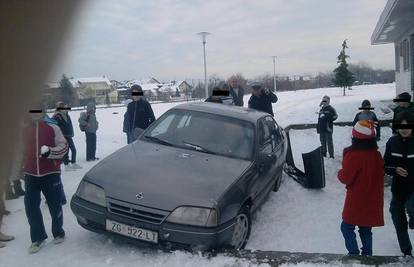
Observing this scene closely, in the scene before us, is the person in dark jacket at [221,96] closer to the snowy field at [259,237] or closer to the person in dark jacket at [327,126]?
the snowy field at [259,237]

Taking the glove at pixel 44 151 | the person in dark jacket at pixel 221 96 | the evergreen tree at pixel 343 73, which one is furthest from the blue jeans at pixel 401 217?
the evergreen tree at pixel 343 73

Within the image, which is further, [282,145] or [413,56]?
[413,56]

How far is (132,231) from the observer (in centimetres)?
405

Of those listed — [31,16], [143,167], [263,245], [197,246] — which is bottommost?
[263,245]

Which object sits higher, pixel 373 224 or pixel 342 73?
pixel 342 73

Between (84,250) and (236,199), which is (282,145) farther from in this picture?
(84,250)

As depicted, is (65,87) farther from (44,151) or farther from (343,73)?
(343,73)

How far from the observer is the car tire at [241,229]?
446 centimetres

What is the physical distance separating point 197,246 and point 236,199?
695mm

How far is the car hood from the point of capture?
4102 mm

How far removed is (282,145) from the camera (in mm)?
7039

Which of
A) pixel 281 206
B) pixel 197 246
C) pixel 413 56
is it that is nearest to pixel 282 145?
pixel 281 206

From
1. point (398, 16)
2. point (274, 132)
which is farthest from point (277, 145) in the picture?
point (398, 16)

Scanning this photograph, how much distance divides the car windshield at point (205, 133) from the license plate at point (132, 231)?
1.50 m
